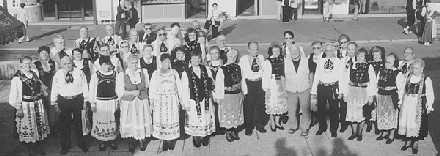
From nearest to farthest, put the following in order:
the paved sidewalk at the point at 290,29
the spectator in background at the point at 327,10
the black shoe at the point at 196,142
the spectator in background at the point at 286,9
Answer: the black shoe at the point at 196,142 < the paved sidewalk at the point at 290,29 < the spectator in background at the point at 286,9 < the spectator in background at the point at 327,10

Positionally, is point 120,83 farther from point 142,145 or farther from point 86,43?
point 86,43

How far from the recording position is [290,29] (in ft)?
72.0

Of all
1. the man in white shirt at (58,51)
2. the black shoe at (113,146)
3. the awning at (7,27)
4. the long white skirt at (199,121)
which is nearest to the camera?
the awning at (7,27)

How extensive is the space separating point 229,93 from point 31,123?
10.7 ft

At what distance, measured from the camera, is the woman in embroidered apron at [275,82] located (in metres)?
10.2

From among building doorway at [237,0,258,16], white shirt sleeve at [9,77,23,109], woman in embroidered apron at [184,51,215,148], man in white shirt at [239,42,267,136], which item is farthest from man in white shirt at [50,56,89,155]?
building doorway at [237,0,258,16]

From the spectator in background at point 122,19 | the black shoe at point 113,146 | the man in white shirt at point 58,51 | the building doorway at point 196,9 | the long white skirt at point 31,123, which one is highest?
the building doorway at point 196,9

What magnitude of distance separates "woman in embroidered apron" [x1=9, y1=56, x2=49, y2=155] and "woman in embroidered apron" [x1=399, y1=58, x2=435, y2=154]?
592 cm

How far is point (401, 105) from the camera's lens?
9.79 meters

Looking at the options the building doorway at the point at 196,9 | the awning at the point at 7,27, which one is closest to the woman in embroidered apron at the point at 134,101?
the awning at the point at 7,27

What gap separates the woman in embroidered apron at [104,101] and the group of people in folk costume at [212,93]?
2 centimetres

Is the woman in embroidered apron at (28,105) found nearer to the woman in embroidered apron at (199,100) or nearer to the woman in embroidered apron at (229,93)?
the woman in embroidered apron at (199,100)

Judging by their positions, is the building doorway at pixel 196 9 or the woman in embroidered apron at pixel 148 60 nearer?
the woman in embroidered apron at pixel 148 60

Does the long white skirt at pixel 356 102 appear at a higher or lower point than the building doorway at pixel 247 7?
lower
